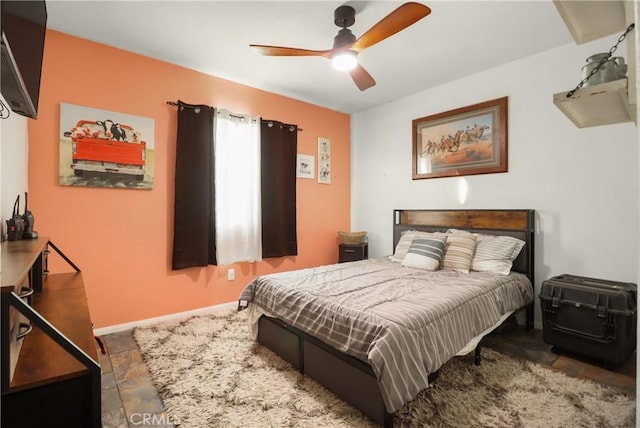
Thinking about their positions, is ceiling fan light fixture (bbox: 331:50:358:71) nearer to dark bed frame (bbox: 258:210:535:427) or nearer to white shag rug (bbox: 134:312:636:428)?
dark bed frame (bbox: 258:210:535:427)

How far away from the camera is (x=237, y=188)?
3.59m

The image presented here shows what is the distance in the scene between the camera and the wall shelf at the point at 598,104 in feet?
3.43

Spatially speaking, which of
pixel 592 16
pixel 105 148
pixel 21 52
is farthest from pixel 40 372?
pixel 105 148

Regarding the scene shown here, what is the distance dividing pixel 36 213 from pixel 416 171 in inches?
153

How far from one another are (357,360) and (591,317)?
6.07 ft

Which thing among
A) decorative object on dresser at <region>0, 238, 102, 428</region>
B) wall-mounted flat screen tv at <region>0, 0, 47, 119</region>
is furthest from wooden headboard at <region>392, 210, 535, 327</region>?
wall-mounted flat screen tv at <region>0, 0, 47, 119</region>

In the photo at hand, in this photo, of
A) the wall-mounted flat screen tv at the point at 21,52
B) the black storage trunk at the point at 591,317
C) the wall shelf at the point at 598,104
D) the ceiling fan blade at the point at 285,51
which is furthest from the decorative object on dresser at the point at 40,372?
the black storage trunk at the point at 591,317

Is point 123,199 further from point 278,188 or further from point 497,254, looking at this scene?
point 497,254

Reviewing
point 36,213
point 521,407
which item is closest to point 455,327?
point 521,407

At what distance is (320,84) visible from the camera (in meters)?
3.73

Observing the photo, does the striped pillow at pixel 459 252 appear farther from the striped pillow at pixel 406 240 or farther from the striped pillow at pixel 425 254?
the striped pillow at pixel 406 240

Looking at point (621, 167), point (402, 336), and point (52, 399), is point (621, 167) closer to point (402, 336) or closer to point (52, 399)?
point (402, 336)

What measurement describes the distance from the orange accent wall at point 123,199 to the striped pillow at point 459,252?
218 centimetres

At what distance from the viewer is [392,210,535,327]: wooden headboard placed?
2947 millimetres
